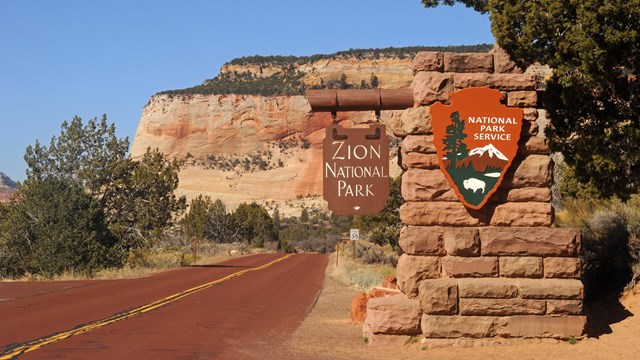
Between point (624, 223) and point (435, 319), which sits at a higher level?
point (624, 223)

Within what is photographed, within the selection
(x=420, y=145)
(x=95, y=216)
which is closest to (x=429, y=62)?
(x=420, y=145)

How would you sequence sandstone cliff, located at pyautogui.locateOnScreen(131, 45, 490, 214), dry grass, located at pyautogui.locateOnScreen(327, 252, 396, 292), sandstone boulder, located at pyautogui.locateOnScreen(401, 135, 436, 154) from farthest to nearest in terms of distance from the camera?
1. sandstone cliff, located at pyautogui.locateOnScreen(131, 45, 490, 214)
2. dry grass, located at pyautogui.locateOnScreen(327, 252, 396, 292)
3. sandstone boulder, located at pyautogui.locateOnScreen(401, 135, 436, 154)

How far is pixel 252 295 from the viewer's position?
78.4 feet

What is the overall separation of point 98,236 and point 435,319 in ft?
84.0

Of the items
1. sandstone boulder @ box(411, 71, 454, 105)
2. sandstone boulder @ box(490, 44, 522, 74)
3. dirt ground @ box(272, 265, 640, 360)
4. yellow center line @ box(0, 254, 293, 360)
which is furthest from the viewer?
A: sandstone boulder @ box(490, 44, 522, 74)

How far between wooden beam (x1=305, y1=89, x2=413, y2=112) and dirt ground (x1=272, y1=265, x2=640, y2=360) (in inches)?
145

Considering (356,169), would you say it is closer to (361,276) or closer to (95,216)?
(361,276)

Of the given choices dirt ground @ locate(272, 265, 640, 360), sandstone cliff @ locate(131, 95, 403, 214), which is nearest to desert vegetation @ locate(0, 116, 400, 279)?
dirt ground @ locate(272, 265, 640, 360)

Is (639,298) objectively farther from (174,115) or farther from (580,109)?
(174,115)

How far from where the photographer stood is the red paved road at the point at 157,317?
12.4m

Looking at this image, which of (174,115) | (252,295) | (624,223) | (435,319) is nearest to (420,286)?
(435,319)

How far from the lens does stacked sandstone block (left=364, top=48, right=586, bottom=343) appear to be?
460 inches

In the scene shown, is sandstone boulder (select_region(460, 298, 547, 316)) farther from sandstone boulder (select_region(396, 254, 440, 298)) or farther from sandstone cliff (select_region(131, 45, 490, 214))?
sandstone cliff (select_region(131, 45, 490, 214))

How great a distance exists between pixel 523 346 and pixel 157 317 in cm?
839
